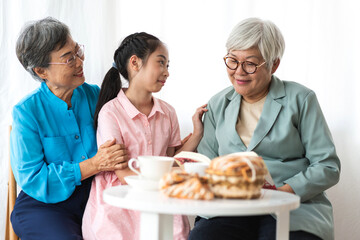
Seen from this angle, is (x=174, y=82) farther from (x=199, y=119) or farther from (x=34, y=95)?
(x=34, y=95)

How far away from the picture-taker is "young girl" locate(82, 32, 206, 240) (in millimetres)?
1925

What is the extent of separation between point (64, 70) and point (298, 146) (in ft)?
3.48

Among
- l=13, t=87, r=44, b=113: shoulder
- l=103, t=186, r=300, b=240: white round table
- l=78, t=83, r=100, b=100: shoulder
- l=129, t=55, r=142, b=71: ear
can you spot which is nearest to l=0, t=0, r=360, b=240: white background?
l=78, t=83, r=100, b=100: shoulder

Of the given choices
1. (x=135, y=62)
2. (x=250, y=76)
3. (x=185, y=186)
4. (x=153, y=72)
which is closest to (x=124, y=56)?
(x=135, y=62)

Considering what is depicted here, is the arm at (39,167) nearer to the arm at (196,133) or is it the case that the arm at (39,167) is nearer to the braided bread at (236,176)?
the arm at (196,133)

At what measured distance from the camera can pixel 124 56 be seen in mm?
2125

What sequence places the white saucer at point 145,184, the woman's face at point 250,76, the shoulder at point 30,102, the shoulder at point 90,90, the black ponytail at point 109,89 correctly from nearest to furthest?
the white saucer at point 145,184, the woman's face at point 250,76, the shoulder at point 30,102, the black ponytail at point 109,89, the shoulder at point 90,90

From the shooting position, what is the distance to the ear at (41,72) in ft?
6.86

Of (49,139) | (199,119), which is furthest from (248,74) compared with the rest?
(49,139)

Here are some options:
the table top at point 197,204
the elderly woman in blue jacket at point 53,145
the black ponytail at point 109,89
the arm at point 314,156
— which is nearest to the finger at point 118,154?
the elderly woman in blue jacket at point 53,145

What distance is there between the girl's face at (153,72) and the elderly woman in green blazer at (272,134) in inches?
12.4

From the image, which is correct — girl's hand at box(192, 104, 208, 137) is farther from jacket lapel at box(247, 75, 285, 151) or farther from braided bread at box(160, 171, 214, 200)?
braided bread at box(160, 171, 214, 200)

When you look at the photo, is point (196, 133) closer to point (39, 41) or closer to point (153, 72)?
point (153, 72)

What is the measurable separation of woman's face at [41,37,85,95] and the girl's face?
11.2 inches
